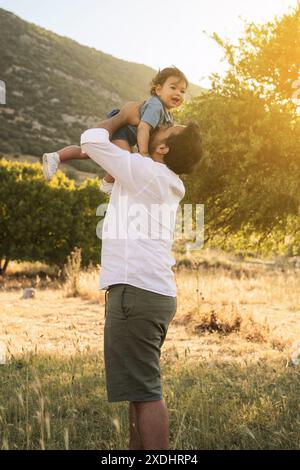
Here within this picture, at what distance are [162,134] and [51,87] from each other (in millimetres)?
59416

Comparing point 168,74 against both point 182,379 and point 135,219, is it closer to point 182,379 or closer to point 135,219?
point 135,219

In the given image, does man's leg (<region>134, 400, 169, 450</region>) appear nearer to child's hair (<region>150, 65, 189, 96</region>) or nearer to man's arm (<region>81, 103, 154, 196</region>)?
man's arm (<region>81, 103, 154, 196</region>)

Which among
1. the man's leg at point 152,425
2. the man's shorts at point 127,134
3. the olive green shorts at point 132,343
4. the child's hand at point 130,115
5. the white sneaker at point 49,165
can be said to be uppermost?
the child's hand at point 130,115

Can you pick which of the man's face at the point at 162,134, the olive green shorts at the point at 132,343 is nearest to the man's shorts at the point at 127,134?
the man's face at the point at 162,134

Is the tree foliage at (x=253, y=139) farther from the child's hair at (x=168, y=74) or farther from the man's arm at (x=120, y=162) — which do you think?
the man's arm at (x=120, y=162)

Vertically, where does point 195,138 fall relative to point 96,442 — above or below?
above

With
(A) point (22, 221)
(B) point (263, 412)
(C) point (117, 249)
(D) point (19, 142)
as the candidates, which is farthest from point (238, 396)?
(D) point (19, 142)

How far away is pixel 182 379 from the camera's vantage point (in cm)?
604

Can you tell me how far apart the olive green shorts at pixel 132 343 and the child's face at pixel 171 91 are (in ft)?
6.84

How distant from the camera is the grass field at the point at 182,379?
4320 millimetres

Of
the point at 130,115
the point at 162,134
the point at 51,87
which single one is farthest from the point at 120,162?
the point at 51,87

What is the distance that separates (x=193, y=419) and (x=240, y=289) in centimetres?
1000

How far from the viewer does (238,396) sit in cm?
533
